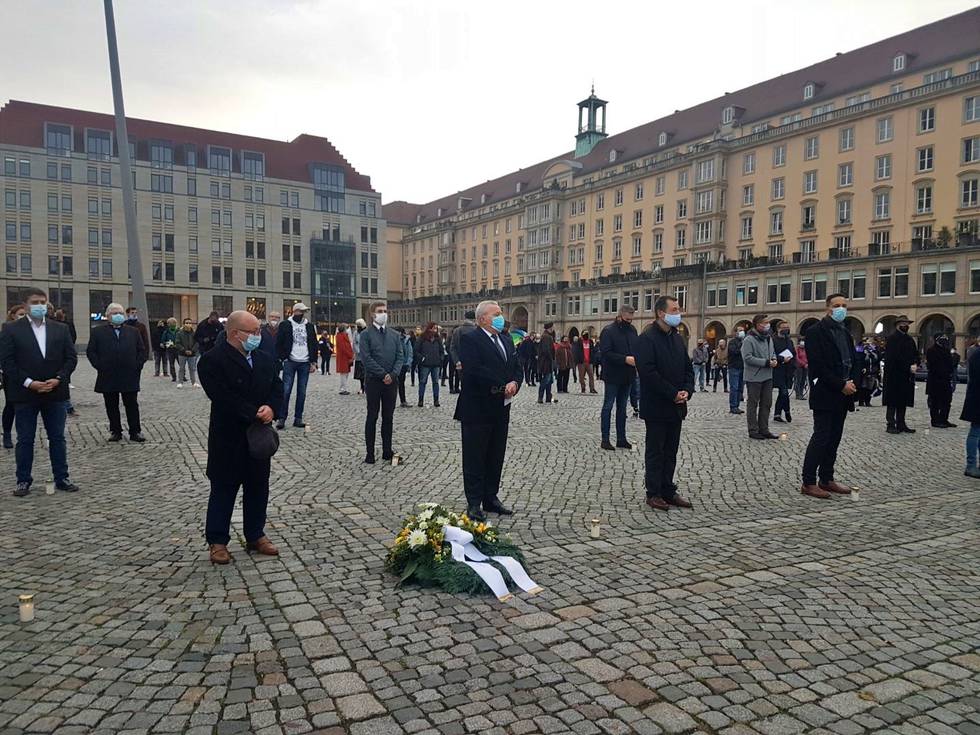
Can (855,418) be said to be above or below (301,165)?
below

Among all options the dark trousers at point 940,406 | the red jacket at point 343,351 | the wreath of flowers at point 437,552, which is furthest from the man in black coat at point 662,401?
the red jacket at point 343,351

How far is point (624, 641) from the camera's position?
4.00 meters

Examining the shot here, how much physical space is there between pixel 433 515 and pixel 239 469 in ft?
4.89

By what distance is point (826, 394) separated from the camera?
26.0 feet

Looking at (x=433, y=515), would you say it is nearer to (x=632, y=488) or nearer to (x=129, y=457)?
(x=632, y=488)

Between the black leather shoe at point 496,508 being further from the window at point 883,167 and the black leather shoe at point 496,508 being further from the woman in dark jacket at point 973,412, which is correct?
the window at point 883,167

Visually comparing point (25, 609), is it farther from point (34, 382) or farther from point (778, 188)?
point (778, 188)

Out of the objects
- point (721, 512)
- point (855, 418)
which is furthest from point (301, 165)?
point (721, 512)

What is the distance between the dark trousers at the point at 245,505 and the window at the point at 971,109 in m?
63.8

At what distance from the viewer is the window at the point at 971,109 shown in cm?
5344

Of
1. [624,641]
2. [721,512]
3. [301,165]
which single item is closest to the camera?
[624,641]

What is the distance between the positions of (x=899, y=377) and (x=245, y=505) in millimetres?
12656

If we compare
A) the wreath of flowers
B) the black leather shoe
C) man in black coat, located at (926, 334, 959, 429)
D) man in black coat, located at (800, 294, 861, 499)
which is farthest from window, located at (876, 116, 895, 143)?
the wreath of flowers

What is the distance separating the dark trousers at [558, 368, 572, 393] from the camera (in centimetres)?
2281
